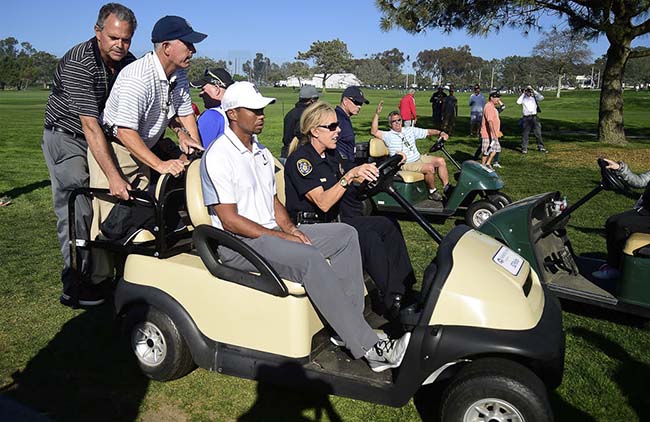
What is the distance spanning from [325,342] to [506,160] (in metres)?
11.8

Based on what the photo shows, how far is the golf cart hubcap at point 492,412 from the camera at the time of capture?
2592 mm

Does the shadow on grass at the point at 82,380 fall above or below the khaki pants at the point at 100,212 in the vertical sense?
below

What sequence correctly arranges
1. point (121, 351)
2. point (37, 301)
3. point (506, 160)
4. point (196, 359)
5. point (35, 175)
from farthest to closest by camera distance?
point (506, 160), point (35, 175), point (37, 301), point (121, 351), point (196, 359)

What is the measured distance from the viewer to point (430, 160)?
839 cm

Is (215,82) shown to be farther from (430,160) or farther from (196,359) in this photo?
(430,160)

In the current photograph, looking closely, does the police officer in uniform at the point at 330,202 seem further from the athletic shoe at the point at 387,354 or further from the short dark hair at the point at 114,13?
the short dark hair at the point at 114,13

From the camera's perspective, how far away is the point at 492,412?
8.69ft

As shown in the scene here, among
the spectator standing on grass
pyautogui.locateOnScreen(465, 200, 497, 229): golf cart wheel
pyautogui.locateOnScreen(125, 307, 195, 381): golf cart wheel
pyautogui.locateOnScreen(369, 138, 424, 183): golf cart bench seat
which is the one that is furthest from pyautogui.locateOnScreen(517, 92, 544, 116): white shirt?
pyautogui.locateOnScreen(125, 307, 195, 381): golf cart wheel

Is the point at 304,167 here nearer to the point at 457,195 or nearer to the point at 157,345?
the point at 157,345

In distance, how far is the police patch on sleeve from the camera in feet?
12.8

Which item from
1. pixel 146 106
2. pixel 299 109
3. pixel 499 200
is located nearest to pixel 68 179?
pixel 146 106

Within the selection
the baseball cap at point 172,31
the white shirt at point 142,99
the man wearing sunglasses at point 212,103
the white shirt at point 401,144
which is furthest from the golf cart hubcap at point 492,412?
the white shirt at point 401,144

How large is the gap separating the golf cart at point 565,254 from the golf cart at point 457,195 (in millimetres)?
2488

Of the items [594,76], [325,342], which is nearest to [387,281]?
[325,342]
